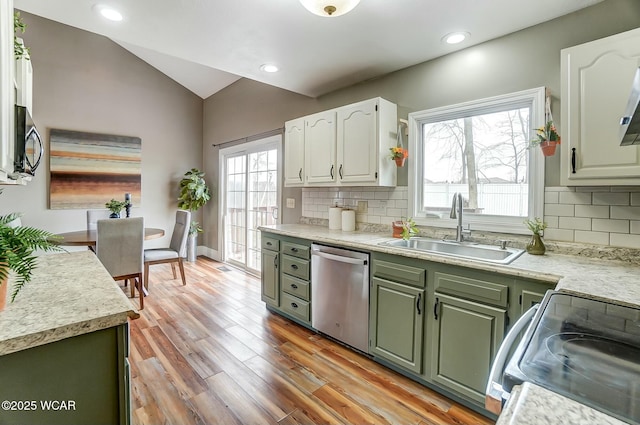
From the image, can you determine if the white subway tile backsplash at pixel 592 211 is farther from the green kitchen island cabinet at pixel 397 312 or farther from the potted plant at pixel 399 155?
the potted plant at pixel 399 155

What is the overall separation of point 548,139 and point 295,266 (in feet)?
7.03

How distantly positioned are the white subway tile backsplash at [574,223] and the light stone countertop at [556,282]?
0.14 m

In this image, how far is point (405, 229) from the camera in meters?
2.34

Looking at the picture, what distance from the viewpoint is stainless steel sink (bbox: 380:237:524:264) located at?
2008 millimetres

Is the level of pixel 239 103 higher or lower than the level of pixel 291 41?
higher

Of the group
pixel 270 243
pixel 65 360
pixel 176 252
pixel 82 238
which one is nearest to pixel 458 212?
pixel 270 243

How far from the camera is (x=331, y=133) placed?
290cm

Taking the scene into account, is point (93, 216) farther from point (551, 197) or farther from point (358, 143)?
point (551, 197)

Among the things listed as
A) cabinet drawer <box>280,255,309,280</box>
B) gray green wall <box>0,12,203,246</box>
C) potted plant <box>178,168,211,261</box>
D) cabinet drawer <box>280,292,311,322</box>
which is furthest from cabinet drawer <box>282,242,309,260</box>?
gray green wall <box>0,12,203,246</box>

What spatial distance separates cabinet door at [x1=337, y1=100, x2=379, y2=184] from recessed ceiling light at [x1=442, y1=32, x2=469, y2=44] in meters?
0.68

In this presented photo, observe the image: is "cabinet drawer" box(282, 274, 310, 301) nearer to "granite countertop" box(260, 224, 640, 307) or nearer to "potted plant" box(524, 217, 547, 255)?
"granite countertop" box(260, 224, 640, 307)

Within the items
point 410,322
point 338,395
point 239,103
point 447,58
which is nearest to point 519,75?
point 447,58

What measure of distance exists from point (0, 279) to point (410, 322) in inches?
77.4

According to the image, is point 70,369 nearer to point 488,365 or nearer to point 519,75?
point 488,365
